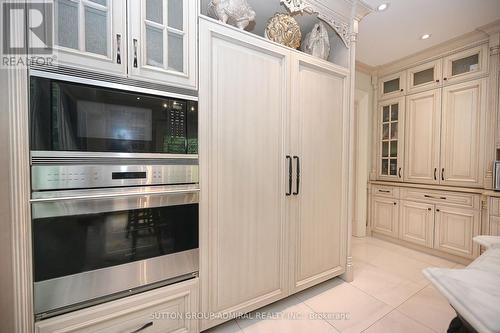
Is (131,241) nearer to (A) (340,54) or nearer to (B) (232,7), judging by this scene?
(B) (232,7)

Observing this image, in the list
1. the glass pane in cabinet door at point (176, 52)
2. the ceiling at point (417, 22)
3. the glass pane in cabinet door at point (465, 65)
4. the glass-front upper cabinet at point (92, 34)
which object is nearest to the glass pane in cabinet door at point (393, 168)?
the glass pane in cabinet door at point (465, 65)

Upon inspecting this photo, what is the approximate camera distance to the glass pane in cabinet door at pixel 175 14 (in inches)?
47.0

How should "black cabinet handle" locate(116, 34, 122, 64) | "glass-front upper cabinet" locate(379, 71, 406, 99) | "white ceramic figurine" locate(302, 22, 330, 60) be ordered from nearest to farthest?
"black cabinet handle" locate(116, 34, 122, 64), "white ceramic figurine" locate(302, 22, 330, 60), "glass-front upper cabinet" locate(379, 71, 406, 99)

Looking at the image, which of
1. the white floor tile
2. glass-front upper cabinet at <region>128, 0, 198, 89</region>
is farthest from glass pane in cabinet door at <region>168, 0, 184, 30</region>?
the white floor tile

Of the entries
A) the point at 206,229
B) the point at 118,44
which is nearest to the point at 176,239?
the point at 206,229

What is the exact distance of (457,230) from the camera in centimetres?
250

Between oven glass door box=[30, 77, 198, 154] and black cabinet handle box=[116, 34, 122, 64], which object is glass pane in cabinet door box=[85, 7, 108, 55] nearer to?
black cabinet handle box=[116, 34, 122, 64]

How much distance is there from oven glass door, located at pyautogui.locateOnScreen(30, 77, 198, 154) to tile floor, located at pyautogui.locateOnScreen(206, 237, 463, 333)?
1.39 meters

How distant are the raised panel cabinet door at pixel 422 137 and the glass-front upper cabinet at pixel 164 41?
311 cm

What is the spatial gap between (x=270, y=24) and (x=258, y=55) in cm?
36

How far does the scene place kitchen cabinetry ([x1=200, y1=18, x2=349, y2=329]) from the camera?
4.46 feet

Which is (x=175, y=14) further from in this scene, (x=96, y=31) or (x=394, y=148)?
(x=394, y=148)

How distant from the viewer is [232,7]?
4.68 feet

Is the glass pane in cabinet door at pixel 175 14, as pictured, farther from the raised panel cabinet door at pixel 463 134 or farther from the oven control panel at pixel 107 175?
the raised panel cabinet door at pixel 463 134
